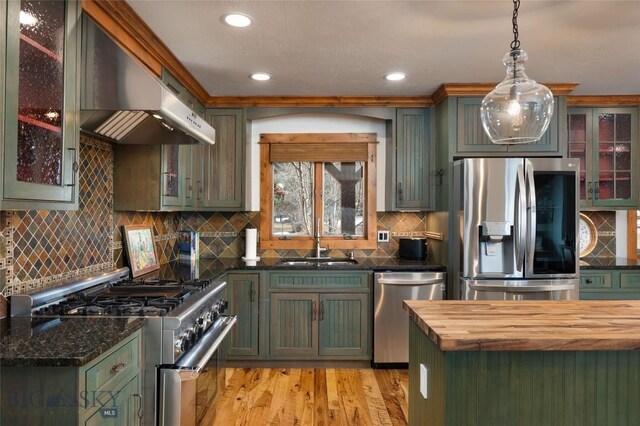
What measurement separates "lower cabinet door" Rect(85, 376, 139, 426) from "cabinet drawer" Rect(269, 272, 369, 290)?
1960 mm

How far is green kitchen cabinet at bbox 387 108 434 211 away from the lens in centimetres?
392

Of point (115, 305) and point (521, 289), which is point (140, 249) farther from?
point (521, 289)

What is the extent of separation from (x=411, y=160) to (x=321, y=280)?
1.35 meters

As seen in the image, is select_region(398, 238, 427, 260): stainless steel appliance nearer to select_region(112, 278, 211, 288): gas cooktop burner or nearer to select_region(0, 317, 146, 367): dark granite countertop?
select_region(112, 278, 211, 288): gas cooktop burner

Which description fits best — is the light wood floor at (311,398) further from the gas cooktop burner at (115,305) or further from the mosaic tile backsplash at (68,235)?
the mosaic tile backsplash at (68,235)

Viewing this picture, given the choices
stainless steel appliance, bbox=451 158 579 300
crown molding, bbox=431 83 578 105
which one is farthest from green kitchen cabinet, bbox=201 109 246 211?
stainless steel appliance, bbox=451 158 579 300

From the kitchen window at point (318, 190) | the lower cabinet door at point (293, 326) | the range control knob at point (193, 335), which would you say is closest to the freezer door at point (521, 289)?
the kitchen window at point (318, 190)

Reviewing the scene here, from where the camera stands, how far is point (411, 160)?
155 inches

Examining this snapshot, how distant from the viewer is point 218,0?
7.05 ft

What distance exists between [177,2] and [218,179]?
77.0 inches

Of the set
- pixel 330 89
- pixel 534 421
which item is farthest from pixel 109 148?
pixel 534 421

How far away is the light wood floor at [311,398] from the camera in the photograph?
2.77 metres

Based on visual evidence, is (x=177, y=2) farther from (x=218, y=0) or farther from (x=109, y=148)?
(x=109, y=148)

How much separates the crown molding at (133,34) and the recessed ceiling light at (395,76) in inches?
59.2
